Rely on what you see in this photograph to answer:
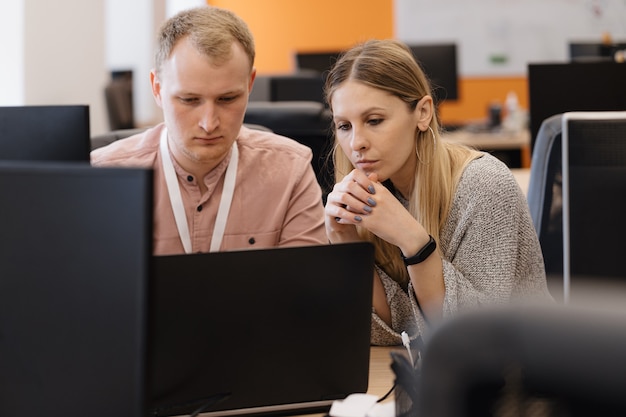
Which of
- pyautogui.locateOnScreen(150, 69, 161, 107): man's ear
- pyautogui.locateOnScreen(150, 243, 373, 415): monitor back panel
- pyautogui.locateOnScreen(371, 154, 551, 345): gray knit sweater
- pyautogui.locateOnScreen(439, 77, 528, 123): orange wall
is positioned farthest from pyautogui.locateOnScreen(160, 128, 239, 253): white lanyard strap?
pyautogui.locateOnScreen(439, 77, 528, 123): orange wall

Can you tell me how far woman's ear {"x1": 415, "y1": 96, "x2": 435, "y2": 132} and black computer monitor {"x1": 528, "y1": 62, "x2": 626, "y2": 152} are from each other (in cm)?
109

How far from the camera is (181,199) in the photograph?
71.6 inches

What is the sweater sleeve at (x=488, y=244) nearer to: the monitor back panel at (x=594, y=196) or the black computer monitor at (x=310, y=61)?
the monitor back panel at (x=594, y=196)

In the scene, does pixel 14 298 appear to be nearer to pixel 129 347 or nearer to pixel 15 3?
pixel 129 347

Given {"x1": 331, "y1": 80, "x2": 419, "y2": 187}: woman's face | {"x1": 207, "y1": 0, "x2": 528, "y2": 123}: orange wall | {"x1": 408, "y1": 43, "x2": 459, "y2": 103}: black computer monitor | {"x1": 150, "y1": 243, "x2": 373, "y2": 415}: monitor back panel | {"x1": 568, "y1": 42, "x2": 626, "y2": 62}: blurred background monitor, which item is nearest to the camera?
{"x1": 150, "y1": 243, "x2": 373, "y2": 415}: monitor back panel

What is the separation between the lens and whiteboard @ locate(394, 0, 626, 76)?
7293 mm

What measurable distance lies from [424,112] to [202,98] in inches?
18.9

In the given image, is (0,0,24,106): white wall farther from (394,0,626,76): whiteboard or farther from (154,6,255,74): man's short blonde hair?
(394,0,626,76): whiteboard

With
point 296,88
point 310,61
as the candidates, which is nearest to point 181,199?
point 296,88

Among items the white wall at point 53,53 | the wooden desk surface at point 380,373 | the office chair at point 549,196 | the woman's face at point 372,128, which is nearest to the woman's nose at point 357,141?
the woman's face at point 372,128

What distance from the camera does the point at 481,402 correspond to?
1.86 feet

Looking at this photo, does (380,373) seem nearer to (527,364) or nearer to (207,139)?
(207,139)

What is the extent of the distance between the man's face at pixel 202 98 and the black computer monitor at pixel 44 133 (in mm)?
298

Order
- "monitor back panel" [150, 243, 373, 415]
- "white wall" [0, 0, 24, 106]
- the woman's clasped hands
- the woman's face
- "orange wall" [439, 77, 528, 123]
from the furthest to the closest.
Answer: "orange wall" [439, 77, 528, 123] < "white wall" [0, 0, 24, 106] < the woman's face < the woman's clasped hands < "monitor back panel" [150, 243, 373, 415]
